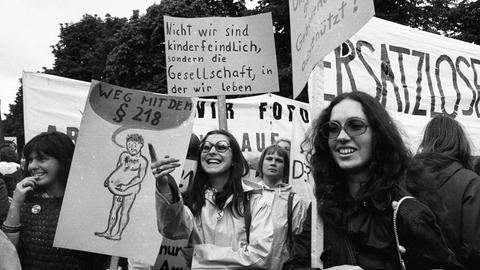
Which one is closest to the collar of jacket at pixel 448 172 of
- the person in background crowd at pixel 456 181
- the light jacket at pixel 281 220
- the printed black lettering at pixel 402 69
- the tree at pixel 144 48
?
the person in background crowd at pixel 456 181

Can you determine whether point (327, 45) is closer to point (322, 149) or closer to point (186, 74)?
point (322, 149)

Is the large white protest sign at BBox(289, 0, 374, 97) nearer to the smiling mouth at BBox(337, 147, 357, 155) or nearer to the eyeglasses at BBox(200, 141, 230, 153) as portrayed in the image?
the smiling mouth at BBox(337, 147, 357, 155)

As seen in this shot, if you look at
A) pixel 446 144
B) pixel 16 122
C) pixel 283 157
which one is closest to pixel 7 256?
pixel 446 144

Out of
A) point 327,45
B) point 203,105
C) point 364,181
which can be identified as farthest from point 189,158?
point 203,105

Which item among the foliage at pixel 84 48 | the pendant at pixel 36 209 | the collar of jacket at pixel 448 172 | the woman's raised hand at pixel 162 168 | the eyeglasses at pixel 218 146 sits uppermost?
the foliage at pixel 84 48

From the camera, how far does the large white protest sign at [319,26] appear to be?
2236 millimetres

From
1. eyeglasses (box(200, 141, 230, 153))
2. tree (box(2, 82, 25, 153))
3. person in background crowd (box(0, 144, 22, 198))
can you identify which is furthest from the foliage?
eyeglasses (box(200, 141, 230, 153))

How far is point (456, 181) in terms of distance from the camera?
2439 mm

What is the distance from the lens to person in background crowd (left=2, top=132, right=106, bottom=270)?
2.57 meters

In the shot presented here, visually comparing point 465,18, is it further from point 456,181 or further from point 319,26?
point 319,26

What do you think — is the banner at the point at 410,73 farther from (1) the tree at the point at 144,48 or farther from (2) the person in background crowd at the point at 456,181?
(1) the tree at the point at 144,48

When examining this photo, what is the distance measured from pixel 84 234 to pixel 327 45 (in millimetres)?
1510

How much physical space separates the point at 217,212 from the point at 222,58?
1.67m

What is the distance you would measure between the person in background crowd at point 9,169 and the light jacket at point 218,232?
2.85m
